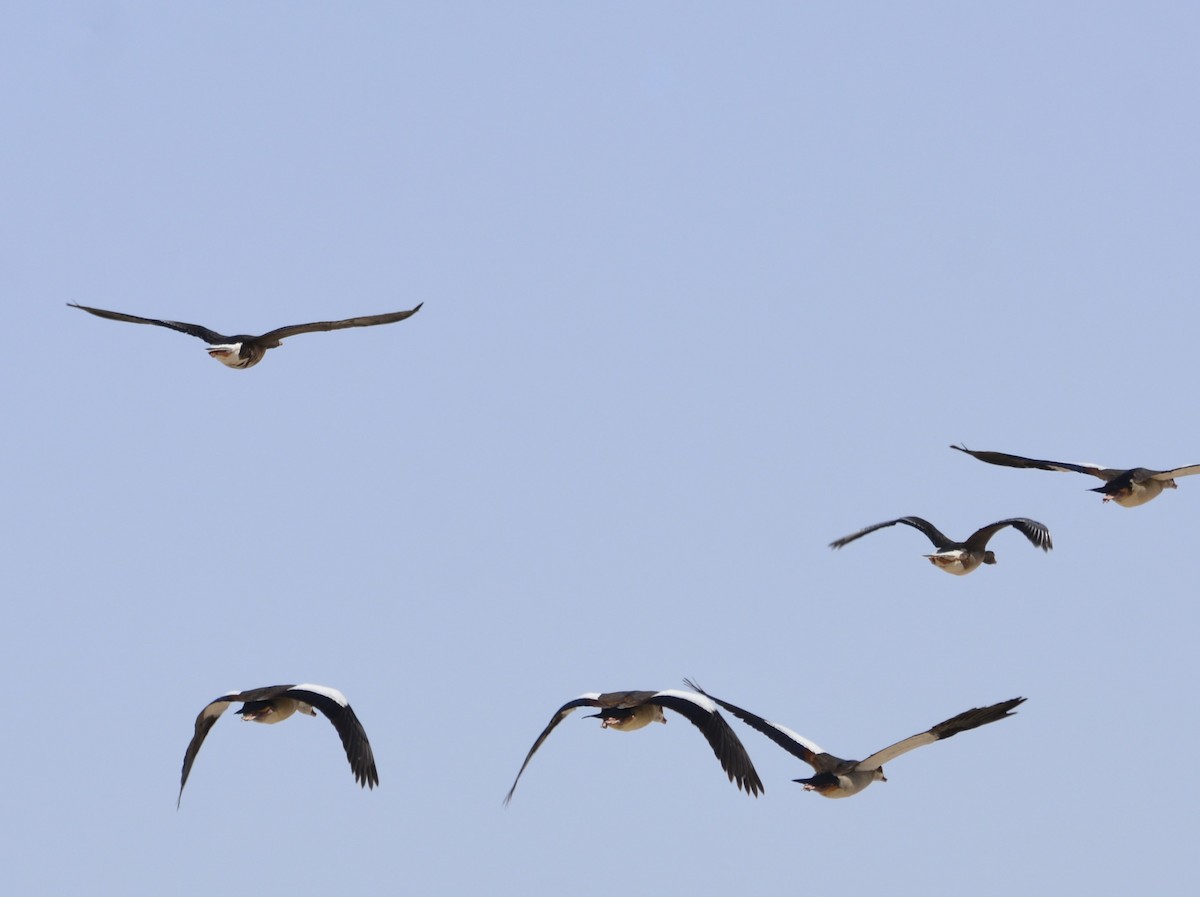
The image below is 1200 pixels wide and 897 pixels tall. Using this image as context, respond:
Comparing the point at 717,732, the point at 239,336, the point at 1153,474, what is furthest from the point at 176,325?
the point at 1153,474

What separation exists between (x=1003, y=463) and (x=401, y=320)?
49.7 feet

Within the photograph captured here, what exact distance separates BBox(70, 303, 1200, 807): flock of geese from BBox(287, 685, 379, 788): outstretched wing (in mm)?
18

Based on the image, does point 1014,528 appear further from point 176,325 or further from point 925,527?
point 176,325

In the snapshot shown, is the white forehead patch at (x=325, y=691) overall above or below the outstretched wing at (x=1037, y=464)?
below

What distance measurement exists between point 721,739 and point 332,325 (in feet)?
35.4

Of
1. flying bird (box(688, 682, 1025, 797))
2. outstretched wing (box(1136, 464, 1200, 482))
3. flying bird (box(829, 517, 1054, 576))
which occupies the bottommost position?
flying bird (box(688, 682, 1025, 797))

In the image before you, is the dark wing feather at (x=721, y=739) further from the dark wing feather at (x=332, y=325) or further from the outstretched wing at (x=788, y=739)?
the dark wing feather at (x=332, y=325)

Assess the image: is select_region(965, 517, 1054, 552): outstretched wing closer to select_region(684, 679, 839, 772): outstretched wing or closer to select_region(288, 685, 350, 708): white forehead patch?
select_region(684, 679, 839, 772): outstretched wing

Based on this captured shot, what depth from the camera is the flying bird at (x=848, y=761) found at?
32.3 m

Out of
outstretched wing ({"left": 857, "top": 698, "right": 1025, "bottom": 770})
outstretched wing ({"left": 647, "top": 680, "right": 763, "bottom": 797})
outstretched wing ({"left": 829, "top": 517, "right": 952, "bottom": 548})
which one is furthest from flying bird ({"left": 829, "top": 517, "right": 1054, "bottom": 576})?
outstretched wing ({"left": 857, "top": 698, "right": 1025, "bottom": 770})

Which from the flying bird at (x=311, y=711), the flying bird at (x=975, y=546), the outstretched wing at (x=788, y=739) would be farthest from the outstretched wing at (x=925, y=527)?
the flying bird at (x=311, y=711)

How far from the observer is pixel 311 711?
126ft

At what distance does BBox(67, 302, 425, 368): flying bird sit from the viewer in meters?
38.3

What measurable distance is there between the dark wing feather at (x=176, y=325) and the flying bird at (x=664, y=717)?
413 inches
